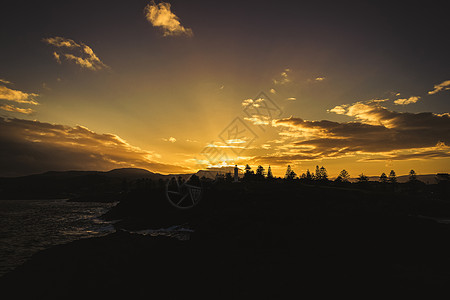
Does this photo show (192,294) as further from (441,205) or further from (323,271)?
(441,205)

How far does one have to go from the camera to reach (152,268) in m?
21.4

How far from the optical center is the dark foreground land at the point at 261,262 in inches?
657

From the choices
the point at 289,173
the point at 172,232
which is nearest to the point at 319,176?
the point at 289,173

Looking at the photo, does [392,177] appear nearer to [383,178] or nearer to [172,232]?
[383,178]

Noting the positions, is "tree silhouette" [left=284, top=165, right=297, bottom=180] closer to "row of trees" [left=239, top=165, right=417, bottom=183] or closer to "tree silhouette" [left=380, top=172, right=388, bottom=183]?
"row of trees" [left=239, top=165, right=417, bottom=183]

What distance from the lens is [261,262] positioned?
22094 millimetres

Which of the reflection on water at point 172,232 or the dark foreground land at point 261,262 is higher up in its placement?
the dark foreground land at point 261,262

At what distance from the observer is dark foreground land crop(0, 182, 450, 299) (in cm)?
1669

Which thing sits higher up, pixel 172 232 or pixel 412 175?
pixel 412 175

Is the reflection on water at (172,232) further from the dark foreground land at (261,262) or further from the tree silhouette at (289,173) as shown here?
the tree silhouette at (289,173)

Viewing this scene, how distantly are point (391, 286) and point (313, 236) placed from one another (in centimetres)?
1268

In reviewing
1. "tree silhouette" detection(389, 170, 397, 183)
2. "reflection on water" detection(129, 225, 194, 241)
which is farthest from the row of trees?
"reflection on water" detection(129, 225, 194, 241)

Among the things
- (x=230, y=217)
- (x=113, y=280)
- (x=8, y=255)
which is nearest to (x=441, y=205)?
(x=230, y=217)

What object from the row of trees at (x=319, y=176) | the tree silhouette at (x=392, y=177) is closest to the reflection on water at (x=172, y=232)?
the row of trees at (x=319, y=176)
